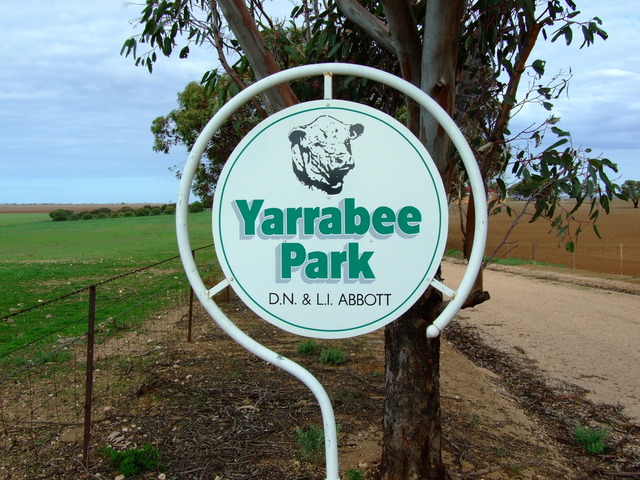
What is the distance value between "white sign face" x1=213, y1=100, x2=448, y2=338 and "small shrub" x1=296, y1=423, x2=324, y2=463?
Answer: 194 centimetres

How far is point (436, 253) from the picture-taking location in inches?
106

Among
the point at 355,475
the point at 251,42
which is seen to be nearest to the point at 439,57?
the point at 251,42

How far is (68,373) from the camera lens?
21.3ft

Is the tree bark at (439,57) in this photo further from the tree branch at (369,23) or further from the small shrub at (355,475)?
the small shrub at (355,475)

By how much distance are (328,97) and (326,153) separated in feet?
0.86

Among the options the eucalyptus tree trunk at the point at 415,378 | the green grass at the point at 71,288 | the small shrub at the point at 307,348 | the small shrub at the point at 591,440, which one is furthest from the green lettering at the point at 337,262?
the small shrub at the point at 307,348

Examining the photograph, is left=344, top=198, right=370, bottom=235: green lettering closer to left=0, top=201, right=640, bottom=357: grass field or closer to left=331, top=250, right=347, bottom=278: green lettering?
left=331, top=250, right=347, bottom=278: green lettering

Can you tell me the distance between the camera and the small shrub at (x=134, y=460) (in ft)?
13.5

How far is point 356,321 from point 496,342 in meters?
8.16

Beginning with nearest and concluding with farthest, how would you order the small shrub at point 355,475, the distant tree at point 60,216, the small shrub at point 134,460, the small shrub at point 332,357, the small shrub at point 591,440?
the small shrub at point 355,475 < the small shrub at point 134,460 < the small shrub at point 591,440 < the small shrub at point 332,357 < the distant tree at point 60,216

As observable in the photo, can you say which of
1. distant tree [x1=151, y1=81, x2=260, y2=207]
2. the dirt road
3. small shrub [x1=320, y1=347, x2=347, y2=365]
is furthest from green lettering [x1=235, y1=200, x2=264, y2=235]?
distant tree [x1=151, y1=81, x2=260, y2=207]

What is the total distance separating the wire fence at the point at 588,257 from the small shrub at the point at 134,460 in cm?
1682

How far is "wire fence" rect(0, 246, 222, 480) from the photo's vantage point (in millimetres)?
4441

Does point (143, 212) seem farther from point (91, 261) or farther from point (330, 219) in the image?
point (330, 219)
